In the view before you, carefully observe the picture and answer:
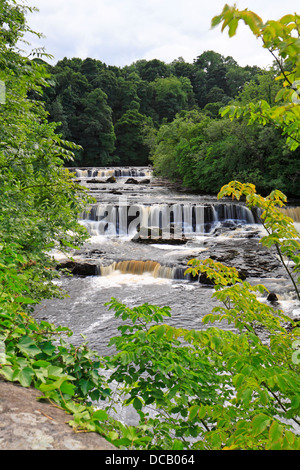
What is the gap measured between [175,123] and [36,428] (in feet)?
105

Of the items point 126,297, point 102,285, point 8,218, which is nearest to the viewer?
point 8,218

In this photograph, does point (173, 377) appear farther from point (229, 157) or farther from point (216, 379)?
point (229, 157)

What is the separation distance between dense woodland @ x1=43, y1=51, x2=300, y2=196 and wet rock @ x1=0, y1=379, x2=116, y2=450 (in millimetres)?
4538

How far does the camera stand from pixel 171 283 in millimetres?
10797

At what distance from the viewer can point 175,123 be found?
3078 centimetres

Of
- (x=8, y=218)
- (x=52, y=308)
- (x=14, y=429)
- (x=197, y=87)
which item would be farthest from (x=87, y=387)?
(x=197, y=87)

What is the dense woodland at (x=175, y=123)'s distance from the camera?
22.1 metres

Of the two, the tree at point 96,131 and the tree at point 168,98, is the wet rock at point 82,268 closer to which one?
the tree at point 96,131

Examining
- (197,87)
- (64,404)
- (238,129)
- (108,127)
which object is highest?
(197,87)

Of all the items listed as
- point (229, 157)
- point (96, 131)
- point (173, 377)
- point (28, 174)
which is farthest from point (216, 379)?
point (96, 131)

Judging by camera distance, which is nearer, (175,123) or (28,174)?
(28,174)

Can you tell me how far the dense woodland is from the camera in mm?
22062
